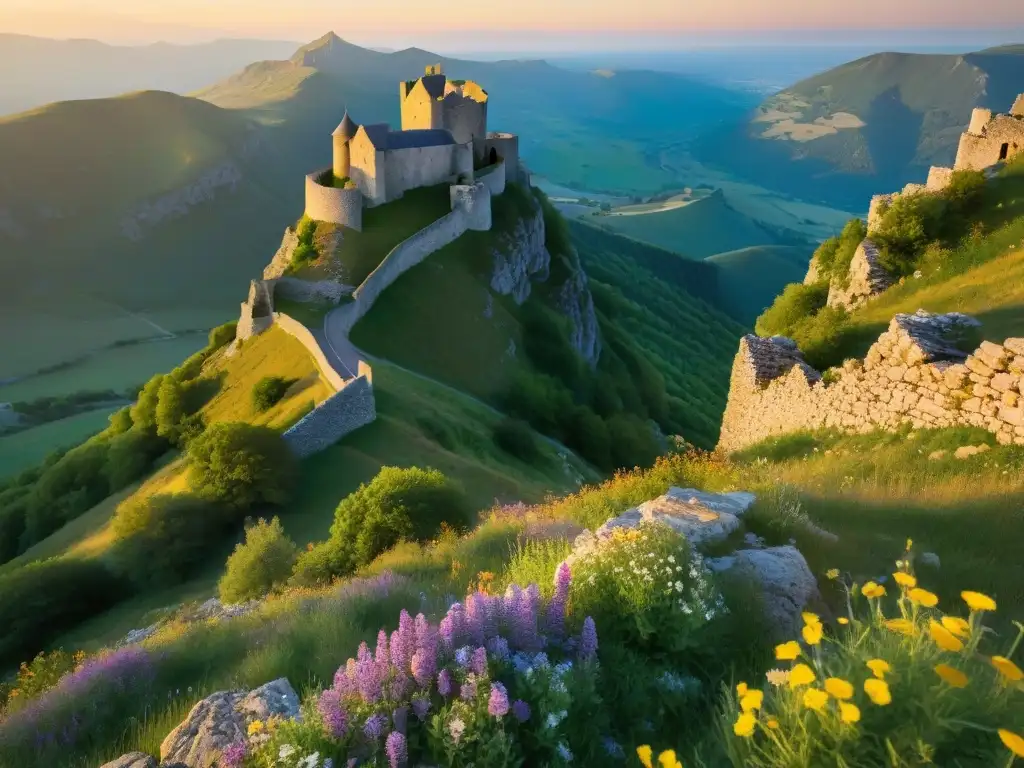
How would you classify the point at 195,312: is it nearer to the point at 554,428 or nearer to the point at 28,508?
the point at 28,508

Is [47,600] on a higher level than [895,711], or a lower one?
lower

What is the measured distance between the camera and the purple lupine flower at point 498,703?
4.05 meters

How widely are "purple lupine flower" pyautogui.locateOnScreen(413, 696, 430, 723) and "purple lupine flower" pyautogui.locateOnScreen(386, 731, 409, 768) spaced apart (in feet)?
0.72

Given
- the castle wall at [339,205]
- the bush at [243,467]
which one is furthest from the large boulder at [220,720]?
the castle wall at [339,205]

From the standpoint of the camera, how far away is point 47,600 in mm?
23641

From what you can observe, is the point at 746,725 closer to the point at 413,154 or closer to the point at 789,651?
the point at 789,651

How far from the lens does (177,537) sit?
25188 millimetres

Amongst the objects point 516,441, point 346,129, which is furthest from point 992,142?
point 346,129

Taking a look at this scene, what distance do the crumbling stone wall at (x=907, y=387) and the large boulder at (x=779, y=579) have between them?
288 inches

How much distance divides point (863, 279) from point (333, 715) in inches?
898

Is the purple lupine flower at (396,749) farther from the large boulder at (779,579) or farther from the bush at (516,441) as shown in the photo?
the bush at (516,441)

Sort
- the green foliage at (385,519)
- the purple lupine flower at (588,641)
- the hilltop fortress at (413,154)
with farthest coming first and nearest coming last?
1. the hilltop fortress at (413,154)
2. the green foliage at (385,519)
3. the purple lupine flower at (588,641)

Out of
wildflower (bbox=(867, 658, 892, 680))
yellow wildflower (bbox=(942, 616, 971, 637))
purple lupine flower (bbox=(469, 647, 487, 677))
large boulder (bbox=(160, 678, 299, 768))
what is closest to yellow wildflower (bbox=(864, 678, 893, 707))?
wildflower (bbox=(867, 658, 892, 680))

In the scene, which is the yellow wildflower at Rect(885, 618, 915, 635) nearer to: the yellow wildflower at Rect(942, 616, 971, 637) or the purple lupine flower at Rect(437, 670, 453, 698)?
the yellow wildflower at Rect(942, 616, 971, 637)
